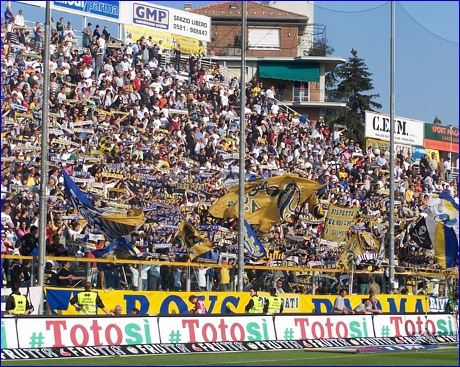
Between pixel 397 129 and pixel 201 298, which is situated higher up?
pixel 397 129

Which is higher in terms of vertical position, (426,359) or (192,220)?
(192,220)

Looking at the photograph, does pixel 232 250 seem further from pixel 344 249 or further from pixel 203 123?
pixel 203 123

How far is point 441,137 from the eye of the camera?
59.9 meters

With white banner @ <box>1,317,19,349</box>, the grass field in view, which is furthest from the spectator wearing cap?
white banner @ <box>1,317,19,349</box>

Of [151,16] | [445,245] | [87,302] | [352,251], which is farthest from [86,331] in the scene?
[151,16]

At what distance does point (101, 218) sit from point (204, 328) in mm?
4486

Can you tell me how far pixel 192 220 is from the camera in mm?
30594

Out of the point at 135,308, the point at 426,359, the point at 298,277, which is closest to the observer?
the point at 426,359

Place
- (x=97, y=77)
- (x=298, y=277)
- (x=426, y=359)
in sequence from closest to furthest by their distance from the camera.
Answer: (x=426, y=359) < (x=298, y=277) < (x=97, y=77)

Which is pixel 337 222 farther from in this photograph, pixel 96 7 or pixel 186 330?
pixel 96 7

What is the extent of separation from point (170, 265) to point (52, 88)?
10.6m

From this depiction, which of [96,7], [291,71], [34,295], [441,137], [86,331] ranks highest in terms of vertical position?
[96,7]

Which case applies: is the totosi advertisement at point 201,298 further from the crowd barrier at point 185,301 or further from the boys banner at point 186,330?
the boys banner at point 186,330

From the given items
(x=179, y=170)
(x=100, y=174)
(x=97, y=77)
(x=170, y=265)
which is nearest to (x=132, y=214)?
(x=170, y=265)
